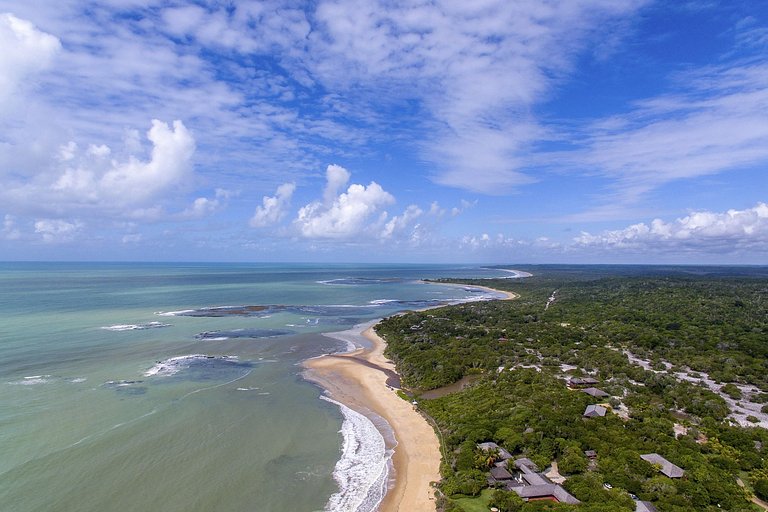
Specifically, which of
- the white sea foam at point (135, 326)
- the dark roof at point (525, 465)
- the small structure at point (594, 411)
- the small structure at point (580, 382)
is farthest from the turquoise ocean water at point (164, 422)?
the small structure at point (580, 382)

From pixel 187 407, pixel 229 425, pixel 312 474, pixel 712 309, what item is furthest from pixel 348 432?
pixel 712 309

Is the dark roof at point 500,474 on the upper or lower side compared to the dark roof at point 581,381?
lower

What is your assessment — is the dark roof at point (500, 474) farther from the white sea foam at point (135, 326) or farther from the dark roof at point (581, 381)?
the white sea foam at point (135, 326)

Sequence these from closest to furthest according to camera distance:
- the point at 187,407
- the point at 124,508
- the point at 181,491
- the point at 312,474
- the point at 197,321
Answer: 1. the point at 124,508
2. the point at 181,491
3. the point at 312,474
4. the point at 187,407
5. the point at 197,321

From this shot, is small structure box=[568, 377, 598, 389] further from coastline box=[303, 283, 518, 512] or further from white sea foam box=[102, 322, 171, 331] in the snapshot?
white sea foam box=[102, 322, 171, 331]

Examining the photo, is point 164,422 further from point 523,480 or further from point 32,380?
point 523,480

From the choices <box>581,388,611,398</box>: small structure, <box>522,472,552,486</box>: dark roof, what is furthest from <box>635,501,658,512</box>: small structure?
<box>581,388,611,398</box>: small structure

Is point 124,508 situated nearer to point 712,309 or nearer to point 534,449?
point 534,449
